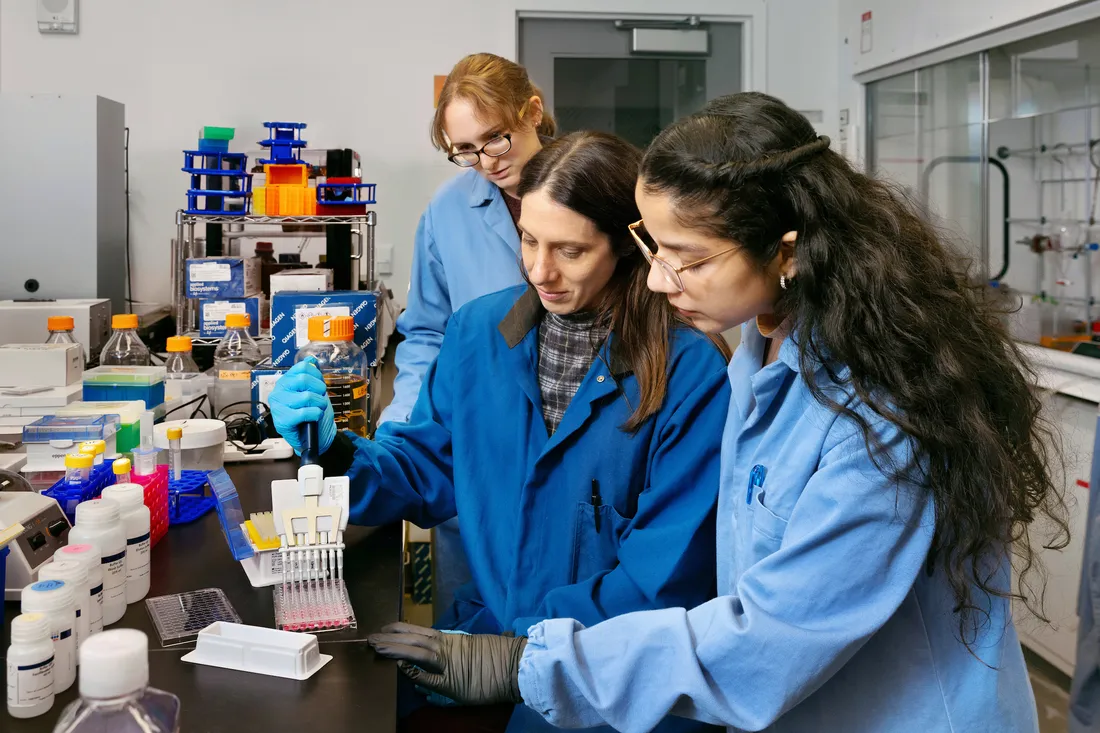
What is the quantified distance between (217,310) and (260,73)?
1633mm

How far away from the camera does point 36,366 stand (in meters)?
2.00

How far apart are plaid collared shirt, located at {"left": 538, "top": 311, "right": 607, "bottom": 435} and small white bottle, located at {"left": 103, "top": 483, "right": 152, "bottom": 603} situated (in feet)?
1.98

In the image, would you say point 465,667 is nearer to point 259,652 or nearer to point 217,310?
point 259,652

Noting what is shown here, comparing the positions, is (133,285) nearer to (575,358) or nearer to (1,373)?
(1,373)

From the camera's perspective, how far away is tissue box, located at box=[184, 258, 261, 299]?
276 centimetres

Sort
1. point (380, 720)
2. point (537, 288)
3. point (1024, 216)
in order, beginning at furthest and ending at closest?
point (1024, 216) → point (537, 288) → point (380, 720)

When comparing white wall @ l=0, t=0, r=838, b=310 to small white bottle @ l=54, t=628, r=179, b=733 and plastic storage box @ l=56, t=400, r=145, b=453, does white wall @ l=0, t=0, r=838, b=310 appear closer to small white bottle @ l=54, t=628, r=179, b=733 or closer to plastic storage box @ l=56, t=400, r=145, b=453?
plastic storage box @ l=56, t=400, r=145, b=453

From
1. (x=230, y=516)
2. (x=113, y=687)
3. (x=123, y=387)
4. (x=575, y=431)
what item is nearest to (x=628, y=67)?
(x=123, y=387)

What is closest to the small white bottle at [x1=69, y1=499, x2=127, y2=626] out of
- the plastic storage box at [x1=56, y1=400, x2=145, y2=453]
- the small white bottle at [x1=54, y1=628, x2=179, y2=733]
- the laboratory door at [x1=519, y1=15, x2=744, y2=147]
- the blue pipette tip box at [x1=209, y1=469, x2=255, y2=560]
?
the blue pipette tip box at [x1=209, y1=469, x2=255, y2=560]

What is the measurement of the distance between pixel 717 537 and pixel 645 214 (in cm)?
46

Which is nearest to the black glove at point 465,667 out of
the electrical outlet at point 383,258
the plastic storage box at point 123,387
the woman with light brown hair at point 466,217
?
the woman with light brown hair at point 466,217

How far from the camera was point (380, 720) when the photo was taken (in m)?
0.99

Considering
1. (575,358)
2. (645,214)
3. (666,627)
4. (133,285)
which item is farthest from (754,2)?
(666,627)

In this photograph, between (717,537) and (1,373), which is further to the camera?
(1,373)
